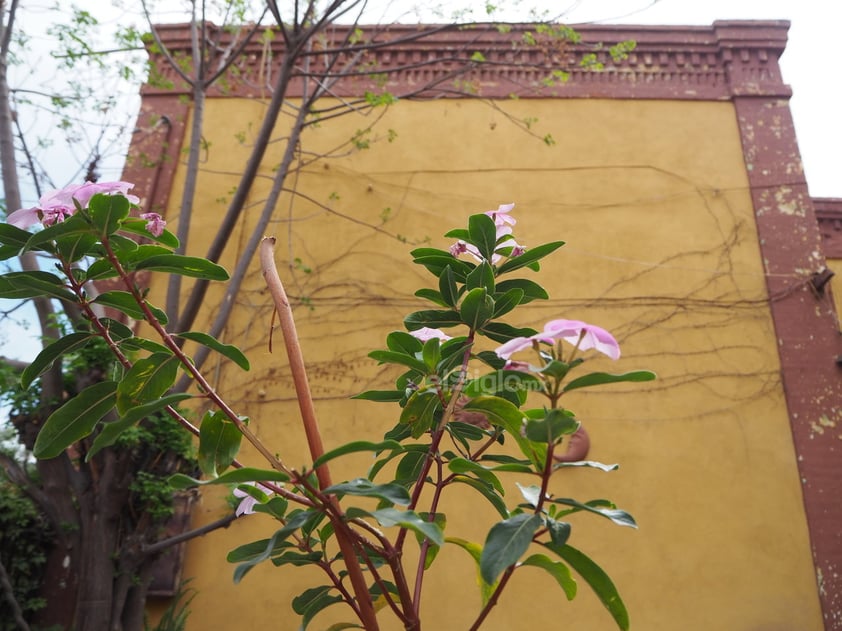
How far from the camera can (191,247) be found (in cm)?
501

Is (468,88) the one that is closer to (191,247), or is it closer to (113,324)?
(191,247)

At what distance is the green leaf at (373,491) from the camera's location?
904 mm

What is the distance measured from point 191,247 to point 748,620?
4.36m

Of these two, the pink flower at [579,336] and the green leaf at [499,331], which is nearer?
the pink flower at [579,336]

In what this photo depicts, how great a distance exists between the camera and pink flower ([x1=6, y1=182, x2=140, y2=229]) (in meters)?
1.04

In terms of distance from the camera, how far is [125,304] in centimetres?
117

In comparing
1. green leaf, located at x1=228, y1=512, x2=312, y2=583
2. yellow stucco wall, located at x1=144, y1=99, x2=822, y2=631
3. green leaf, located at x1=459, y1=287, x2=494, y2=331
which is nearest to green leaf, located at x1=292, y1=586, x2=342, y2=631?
green leaf, located at x1=228, y1=512, x2=312, y2=583

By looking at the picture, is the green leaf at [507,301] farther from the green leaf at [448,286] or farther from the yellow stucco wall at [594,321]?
the yellow stucco wall at [594,321]

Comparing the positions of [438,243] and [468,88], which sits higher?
[468,88]

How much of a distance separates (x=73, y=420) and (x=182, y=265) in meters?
0.30

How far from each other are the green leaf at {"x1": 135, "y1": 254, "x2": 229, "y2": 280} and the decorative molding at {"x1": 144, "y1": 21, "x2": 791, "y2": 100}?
4.42 metres

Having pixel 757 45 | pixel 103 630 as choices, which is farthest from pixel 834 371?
pixel 103 630

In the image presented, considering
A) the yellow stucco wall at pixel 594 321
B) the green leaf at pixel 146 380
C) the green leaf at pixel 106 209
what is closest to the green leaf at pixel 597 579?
the green leaf at pixel 146 380

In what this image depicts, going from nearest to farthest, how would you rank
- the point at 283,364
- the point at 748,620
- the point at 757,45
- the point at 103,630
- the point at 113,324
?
the point at 113,324
the point at 103,630
the point at 748,620
the point at 283,364
the point at 757,45
